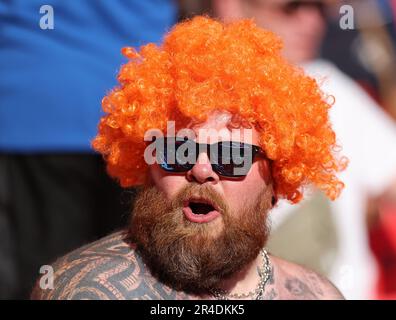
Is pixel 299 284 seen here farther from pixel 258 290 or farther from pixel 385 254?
pixel 385 254

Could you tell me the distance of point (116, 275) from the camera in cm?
324

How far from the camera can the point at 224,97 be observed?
3.39 meters

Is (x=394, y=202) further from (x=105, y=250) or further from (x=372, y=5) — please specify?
(x=105, y=250)

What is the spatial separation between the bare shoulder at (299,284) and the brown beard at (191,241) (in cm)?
37

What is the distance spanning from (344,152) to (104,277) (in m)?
2.76

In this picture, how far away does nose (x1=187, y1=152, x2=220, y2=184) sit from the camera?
10.9ft

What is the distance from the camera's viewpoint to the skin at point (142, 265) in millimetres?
3178

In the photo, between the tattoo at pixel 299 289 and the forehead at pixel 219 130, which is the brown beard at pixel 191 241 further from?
the tattoo at pixel 299 289

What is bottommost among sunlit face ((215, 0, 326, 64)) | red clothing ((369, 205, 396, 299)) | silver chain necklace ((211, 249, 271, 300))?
red clothing ((369, 205, 396, 299))

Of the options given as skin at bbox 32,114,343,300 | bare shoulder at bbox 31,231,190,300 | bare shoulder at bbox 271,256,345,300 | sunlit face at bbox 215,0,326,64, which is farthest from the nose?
sunlit face at bbox 215,0,326,64

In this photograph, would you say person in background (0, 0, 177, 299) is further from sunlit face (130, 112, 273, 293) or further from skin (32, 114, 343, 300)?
sunlit face (130, 112, 273, 293)

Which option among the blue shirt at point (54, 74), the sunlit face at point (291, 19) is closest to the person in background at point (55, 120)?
the blue shirt at point (54, 74)

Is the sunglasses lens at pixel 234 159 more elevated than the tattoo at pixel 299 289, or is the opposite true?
the sunglasses lens at pixel 234 159

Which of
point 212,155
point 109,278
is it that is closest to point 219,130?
point 212,155
